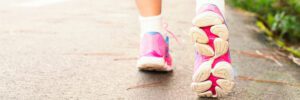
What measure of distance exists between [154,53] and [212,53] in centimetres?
45

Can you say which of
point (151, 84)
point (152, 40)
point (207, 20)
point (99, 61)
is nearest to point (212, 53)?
point (207, 20)

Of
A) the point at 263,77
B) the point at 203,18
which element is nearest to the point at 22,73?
the point at 203,18

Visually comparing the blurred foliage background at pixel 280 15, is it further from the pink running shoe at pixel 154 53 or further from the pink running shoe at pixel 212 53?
the pink running shoe at pixel 212 53

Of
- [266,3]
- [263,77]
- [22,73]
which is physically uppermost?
[22,73]

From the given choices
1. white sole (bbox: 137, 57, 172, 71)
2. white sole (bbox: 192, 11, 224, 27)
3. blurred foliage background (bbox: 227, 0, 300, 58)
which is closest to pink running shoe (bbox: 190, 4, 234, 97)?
white sole (bbox: 192, 11, 224, 27)

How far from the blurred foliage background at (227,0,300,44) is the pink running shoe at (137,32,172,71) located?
2.10 m

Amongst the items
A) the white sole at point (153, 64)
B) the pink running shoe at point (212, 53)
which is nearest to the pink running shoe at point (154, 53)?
the white sole at point (153, 64)

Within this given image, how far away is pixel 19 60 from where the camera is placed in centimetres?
251

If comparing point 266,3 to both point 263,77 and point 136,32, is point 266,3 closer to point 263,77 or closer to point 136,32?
point 136,32

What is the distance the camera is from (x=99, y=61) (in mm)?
2623

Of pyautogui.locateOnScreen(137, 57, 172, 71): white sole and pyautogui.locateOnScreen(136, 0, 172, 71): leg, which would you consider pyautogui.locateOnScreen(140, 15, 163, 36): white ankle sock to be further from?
pyautogui.locateOnScreen(137, 57, 172, 71): white sole

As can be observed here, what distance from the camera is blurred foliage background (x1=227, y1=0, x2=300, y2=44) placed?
4.40m

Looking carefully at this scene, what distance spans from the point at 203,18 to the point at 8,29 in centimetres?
173

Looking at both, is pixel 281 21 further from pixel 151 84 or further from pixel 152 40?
pixel 151 84
